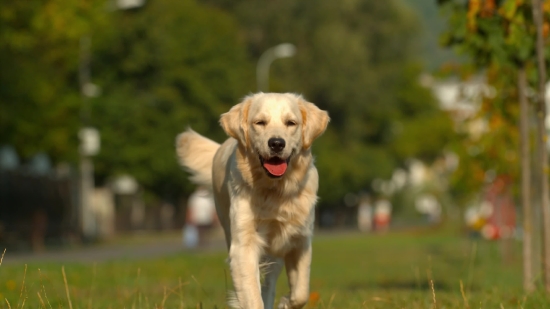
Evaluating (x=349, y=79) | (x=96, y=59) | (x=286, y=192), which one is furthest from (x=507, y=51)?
(x=349, y=79)

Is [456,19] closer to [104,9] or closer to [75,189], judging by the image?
[104,9]

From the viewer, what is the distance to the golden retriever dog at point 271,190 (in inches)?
271

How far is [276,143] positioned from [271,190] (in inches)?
19.9

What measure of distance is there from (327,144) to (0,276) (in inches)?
2200

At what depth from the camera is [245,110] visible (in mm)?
7086

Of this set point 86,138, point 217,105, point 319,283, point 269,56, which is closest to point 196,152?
point 319,283

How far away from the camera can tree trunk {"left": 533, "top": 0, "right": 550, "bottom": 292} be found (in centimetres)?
980

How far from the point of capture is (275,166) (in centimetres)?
686

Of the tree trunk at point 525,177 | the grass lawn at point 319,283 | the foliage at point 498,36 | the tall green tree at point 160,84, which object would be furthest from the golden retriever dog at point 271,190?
the tall green tree at point 160,84

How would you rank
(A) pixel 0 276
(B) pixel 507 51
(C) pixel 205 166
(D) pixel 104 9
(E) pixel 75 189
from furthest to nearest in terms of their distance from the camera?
(E) pixel 75 189
(D) pixel 104 9
(A) pixel 0 276
(B) pixel 507 51
(C) pixel 205 166

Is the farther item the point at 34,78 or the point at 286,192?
the point at 34,78

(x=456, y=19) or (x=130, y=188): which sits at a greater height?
(x=456, y=19)

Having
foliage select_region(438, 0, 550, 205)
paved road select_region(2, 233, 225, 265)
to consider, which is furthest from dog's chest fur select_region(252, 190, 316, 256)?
paved road select_region(2, 233, 225, 265)

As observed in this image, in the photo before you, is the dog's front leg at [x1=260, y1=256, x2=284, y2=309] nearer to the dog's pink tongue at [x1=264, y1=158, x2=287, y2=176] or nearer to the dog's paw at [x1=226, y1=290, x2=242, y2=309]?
the dog's paw at [x1=226, y1=290, x2=242, y2=309]
